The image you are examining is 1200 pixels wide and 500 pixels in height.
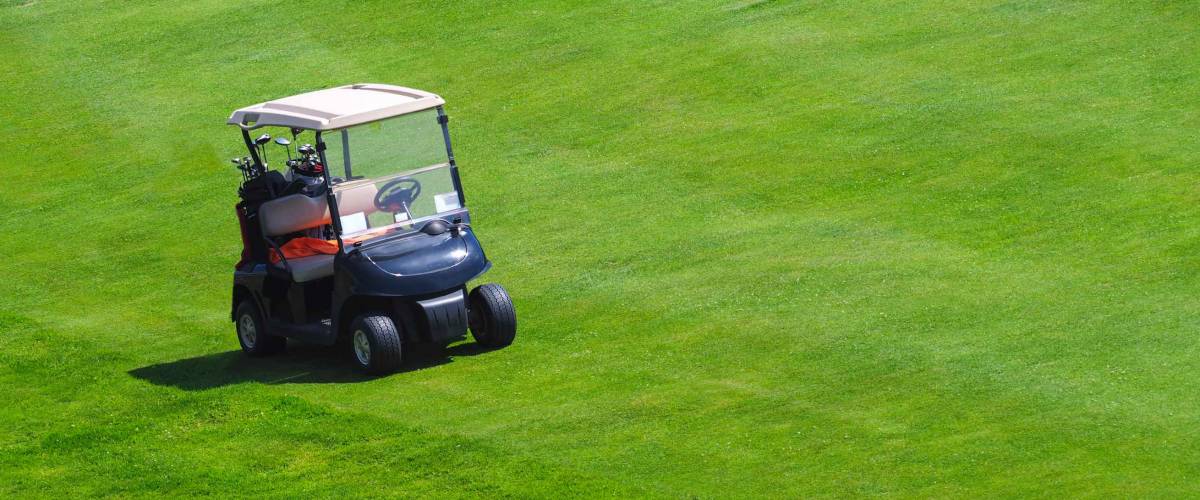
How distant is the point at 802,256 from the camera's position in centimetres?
1578

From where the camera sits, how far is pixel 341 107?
1302 cm

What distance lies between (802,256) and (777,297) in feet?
4.91

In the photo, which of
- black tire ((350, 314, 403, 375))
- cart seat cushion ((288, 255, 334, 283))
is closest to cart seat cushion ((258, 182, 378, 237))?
cart seat cushion ((288, 255, 334, 283))

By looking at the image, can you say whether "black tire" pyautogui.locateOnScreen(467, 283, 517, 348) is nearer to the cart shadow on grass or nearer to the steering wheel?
the cart shadow on grass

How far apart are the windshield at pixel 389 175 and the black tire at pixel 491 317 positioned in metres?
0.84

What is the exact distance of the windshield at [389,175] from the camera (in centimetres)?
1317

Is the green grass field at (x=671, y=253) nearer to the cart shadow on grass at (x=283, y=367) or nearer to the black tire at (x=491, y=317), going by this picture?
the cart shadow on grass at (x=283, y=367)

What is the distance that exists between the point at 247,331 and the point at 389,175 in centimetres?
238

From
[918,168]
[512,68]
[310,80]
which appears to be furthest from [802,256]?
[310,80]

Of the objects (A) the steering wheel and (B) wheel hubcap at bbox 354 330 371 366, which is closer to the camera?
(B) wheel hubcap at bbox 354 330 371 366

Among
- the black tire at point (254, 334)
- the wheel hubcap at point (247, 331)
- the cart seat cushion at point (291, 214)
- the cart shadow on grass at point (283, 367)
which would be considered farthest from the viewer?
the wheel hubcap at point (247, 331)

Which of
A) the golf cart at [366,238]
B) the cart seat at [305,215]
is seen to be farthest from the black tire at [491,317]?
the cart seat at [305,215]

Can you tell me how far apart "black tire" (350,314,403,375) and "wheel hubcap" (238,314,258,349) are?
1.71m

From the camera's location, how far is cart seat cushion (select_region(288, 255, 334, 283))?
13.6 meters
